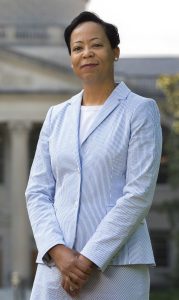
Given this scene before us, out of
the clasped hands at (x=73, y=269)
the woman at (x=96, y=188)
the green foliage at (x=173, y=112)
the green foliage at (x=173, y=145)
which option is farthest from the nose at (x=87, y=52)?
the green foliage at (x=173, y=112)

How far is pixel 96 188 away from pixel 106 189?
3 centimetres

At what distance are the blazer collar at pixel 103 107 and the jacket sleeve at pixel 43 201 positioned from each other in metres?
0.12

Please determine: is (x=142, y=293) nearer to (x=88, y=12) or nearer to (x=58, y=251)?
(x=58, y=251)

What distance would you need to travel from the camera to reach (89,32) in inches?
182

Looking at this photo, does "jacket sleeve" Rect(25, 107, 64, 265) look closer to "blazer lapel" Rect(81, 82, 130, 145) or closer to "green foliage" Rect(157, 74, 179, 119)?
"blazer lapel" Rect(81, 82, 130, 145)

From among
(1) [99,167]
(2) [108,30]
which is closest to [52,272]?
(1) [99,167]

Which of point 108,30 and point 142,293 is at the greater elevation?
point 108,30

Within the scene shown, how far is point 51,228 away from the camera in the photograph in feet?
14.8

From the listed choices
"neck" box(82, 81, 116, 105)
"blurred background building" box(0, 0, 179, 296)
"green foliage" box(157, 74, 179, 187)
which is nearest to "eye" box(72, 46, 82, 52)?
"neck" box(82, 81, 116, 105)

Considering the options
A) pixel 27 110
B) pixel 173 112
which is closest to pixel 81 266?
pixel 173 112

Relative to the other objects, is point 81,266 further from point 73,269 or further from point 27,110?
point 27,110

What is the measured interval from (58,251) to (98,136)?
43 centimetres

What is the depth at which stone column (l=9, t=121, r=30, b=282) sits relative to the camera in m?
37.8

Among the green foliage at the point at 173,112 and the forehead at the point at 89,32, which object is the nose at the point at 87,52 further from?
the green foliage at the point at 173,112
